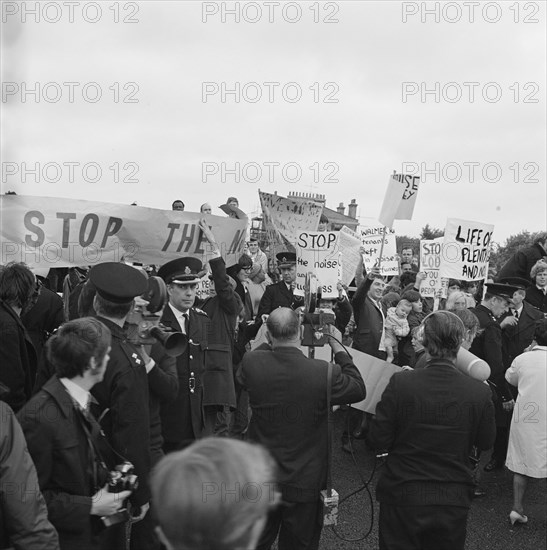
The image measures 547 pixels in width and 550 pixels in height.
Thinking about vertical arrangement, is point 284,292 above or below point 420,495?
above

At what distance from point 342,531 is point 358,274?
22.7ft

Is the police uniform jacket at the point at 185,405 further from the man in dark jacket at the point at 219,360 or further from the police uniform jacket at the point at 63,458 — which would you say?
the police uniform jacket at the point at 63,458

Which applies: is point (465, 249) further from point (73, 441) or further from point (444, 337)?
point (73, 441)

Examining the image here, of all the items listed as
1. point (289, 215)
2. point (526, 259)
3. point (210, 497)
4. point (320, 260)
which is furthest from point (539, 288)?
point (210, 497)

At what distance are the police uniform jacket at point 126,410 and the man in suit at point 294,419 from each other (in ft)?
2.35

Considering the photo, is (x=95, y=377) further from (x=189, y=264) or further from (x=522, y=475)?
(x=522, y=475)

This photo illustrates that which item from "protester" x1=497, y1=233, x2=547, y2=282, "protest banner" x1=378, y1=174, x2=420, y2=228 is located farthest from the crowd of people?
"protester" x1=497, y1=233, x2=547, y2=282

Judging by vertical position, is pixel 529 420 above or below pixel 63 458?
below

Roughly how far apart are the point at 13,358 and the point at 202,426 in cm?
153

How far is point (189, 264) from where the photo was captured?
4938mm

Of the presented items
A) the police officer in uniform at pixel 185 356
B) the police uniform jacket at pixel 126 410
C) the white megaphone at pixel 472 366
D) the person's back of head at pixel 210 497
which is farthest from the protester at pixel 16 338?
the person's back of head at pixel 210 497

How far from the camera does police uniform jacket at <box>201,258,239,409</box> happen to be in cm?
542

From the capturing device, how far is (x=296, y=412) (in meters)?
3.56

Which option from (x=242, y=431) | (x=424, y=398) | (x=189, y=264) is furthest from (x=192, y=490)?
(x=242, y=431)
